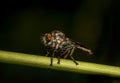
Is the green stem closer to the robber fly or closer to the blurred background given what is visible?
the robber fly

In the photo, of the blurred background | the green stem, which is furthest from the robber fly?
the green stem

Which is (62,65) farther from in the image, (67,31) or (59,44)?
(67,31)

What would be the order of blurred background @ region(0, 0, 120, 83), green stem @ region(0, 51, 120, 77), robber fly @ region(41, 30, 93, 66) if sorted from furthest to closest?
1. blurred background @ region(0, 0, 120, 83)
2. robber fly @ region(41, 30, 93, 66)
3. green stem @ region(0, 51, 120, 77)

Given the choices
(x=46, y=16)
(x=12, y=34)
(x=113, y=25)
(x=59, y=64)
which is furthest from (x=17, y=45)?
(x=59, y=64)

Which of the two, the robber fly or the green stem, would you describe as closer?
the green stem

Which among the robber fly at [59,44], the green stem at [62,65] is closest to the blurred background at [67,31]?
the robber fly at [59,44]

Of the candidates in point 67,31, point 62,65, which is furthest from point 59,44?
point 62,65

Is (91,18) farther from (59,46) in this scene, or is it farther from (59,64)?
(59,64)

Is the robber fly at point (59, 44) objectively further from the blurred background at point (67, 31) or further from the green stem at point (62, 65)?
the green stem at point (62, 65)

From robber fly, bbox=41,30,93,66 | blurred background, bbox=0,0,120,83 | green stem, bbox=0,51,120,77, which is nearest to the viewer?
green stem, bbox=0,51,120,77
